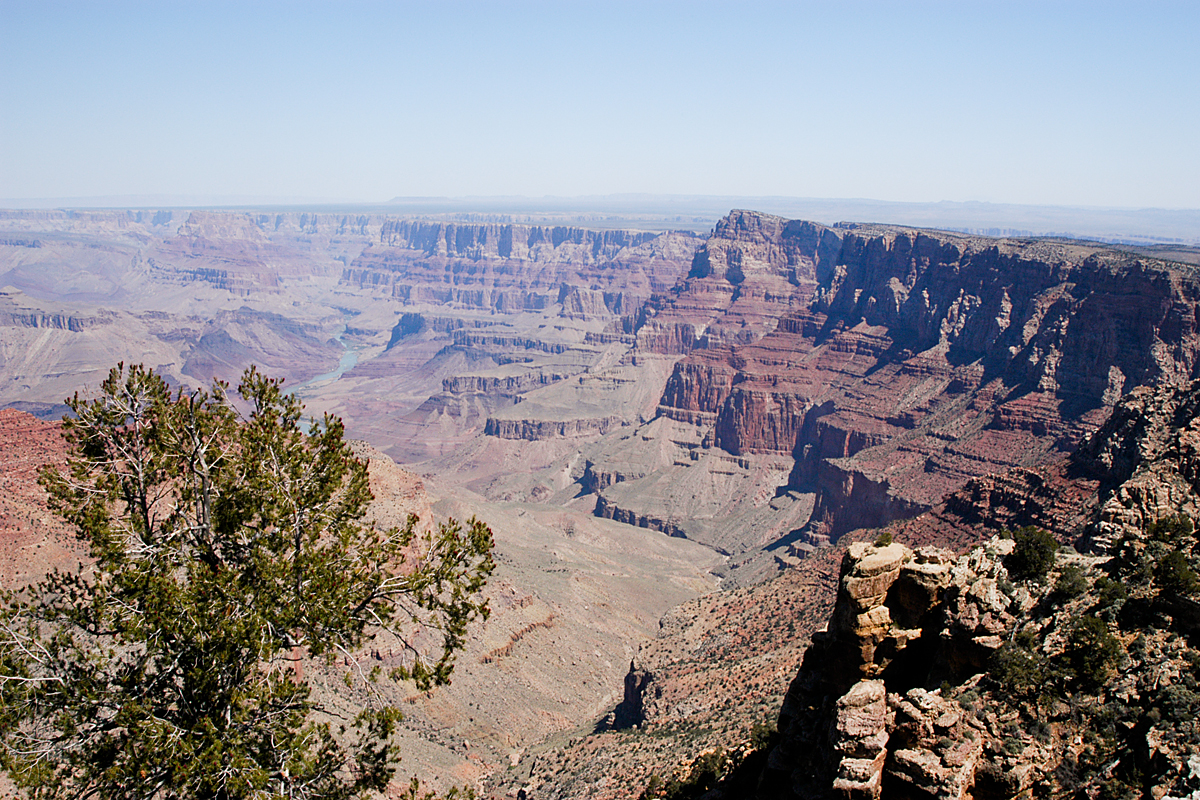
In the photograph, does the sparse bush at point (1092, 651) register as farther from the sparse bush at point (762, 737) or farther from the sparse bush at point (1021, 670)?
the sparse bush at point (762, 737)

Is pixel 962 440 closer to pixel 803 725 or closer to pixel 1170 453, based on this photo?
pixel 1170 453

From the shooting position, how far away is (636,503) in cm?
14025

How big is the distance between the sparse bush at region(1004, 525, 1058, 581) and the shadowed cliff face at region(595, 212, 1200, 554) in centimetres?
5626

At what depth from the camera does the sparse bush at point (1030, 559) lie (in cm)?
2219

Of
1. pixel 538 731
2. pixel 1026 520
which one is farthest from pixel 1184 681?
pixel 538 731

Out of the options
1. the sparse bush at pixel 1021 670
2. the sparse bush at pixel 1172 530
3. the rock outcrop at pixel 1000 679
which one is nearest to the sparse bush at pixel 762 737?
the rock outcrop at pixel 1000 679

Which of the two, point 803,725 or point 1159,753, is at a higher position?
point 1159,753

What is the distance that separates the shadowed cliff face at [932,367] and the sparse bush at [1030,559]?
56.3m

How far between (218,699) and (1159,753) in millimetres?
16950

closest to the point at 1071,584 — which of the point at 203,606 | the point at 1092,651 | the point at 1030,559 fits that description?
the point at 1030,559

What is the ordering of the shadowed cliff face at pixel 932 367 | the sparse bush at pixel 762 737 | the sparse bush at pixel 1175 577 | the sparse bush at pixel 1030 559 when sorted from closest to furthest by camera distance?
the sparse bush at pixel 1175 577 < the sparse bush at pixel 1030 559 < the sparse bush at pixel 762 737 < the shadowed cliff face at pixel 932 367

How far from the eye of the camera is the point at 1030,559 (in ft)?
74.0

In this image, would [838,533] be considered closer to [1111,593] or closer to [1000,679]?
[1111,593]

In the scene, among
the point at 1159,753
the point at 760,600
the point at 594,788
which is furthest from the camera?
the point at 760,600
